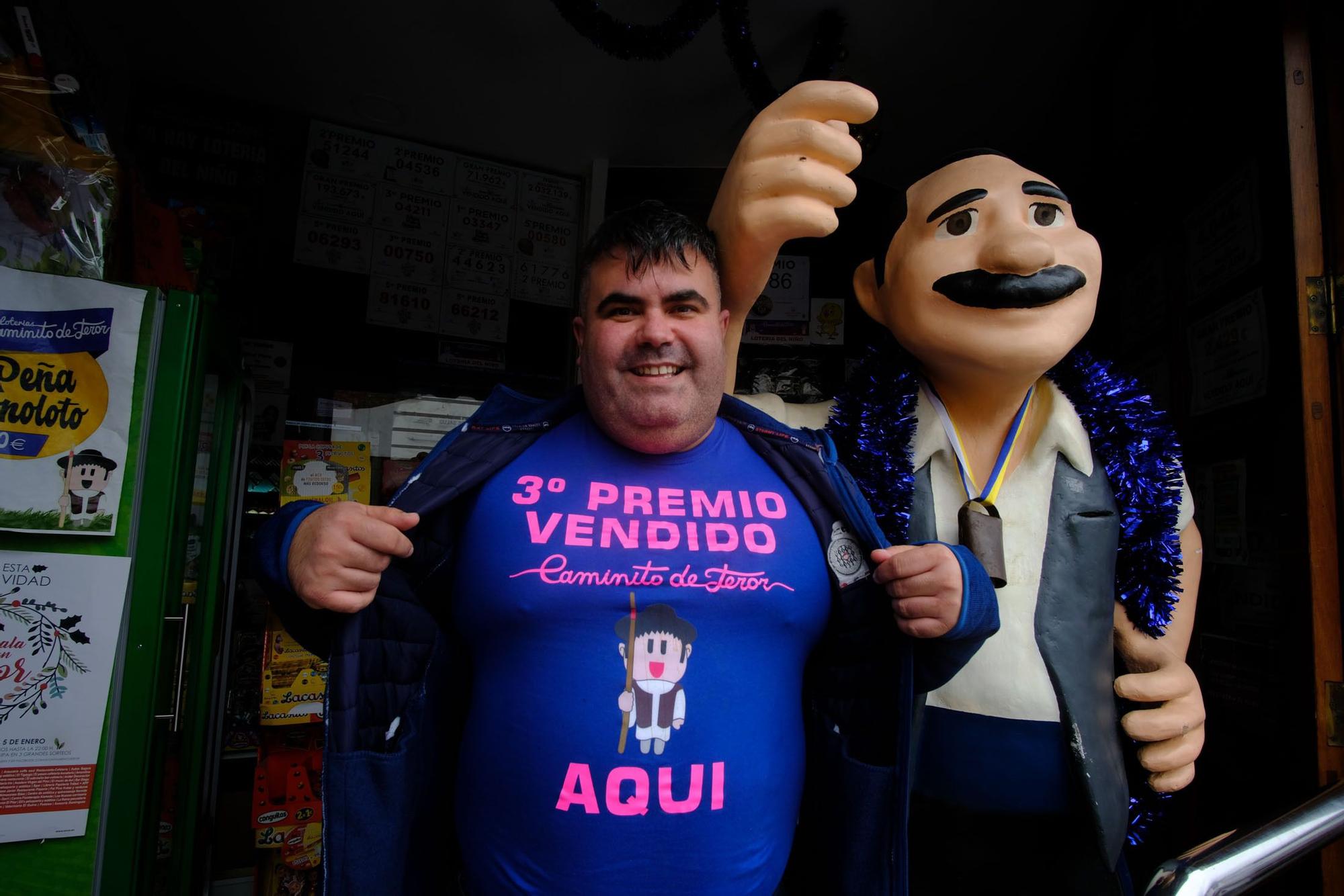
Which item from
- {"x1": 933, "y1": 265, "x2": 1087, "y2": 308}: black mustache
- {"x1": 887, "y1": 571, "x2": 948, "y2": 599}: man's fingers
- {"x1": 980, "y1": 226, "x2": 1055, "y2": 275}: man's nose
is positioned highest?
{"x1": 980, "y1": 226, "x2": 1055, "y2": 275}: man's nose

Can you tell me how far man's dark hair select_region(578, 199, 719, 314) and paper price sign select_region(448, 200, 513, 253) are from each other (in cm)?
189

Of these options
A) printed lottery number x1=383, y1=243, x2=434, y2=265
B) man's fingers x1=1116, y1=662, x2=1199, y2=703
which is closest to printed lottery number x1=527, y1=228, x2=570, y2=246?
printed lottery number x1=383, y1=243, x2=434, y2=265

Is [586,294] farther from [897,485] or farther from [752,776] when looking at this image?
[752,776]

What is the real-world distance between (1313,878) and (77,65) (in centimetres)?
413

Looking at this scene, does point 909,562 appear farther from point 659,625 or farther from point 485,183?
point 485,183

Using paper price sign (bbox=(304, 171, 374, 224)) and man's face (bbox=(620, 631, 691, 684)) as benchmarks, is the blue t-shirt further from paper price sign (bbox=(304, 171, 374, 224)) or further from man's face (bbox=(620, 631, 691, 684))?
paper price sign (bbox=(304, 171, 374, 224))

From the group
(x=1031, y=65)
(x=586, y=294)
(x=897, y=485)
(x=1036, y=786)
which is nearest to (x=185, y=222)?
(x=586, y=294)

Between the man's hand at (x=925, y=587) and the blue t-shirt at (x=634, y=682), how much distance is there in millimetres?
195

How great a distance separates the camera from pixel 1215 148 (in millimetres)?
2418

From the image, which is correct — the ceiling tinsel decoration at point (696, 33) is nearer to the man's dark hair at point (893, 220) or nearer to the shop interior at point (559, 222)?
the shop interior at point (559, 222)

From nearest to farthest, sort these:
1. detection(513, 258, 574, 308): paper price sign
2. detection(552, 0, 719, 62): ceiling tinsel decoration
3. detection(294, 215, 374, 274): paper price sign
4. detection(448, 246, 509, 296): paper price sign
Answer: detection(552, 0, 719, 62): ceiling tinsel decoration → detection(294, 215, 374, 274): paper price sign → detection(448, 246, 509, 296): paper price sign → detection(513, 258, 574, 308): paper price sign

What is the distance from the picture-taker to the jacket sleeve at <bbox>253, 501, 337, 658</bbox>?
4.03 feet

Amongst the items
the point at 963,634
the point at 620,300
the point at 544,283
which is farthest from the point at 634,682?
Result: the point at 544,283

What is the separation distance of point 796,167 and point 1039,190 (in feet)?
1.92
